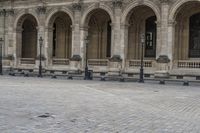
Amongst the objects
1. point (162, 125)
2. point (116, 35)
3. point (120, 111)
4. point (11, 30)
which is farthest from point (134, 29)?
point (162, 125)

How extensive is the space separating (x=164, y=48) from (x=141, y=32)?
18.4ft

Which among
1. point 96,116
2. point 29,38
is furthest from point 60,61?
point 96,116

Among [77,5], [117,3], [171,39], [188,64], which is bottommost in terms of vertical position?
[188,64]

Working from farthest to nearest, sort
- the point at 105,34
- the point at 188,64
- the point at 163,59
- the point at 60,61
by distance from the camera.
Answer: the point at 105,34
the point at 60,61
the point at 188,64
the point at 163,59

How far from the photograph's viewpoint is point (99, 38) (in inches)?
1554

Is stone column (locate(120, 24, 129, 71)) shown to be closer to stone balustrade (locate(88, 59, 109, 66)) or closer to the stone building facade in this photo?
the stone building facade

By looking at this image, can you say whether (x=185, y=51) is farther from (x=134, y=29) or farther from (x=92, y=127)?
(x=92, y=127)

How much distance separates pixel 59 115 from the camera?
11.3 metres

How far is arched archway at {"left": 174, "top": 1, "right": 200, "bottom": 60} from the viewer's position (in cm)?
3403

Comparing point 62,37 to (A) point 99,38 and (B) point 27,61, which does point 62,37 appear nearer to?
(B) point 27,61

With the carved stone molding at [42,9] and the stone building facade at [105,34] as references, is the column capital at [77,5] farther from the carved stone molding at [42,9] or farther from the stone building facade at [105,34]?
the carved stone molding at [42,9]

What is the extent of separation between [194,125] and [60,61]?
95.7 ft

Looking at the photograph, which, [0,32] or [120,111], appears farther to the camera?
[0,32]

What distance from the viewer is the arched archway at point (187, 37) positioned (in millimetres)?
34031
